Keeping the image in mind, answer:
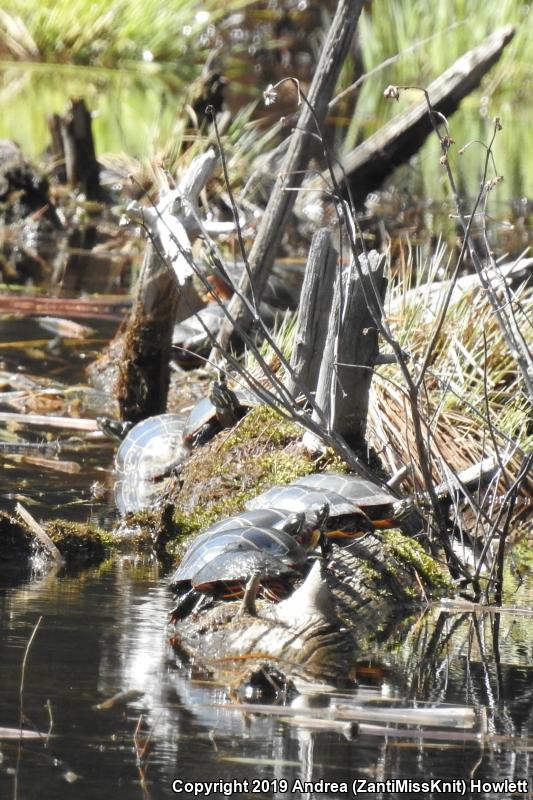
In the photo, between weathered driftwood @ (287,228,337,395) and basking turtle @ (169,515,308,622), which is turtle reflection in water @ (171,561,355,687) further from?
weathered driftwood @ (287,228,337,395)

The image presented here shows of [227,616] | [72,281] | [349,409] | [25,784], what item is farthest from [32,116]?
[25,784]

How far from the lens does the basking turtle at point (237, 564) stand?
4.06 metres

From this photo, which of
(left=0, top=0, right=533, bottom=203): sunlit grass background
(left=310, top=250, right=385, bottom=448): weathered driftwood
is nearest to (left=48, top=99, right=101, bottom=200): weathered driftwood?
(left=0, top=0, right=533, bottom=203): sunlit grass background

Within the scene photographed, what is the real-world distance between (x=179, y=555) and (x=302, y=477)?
21.3 inches

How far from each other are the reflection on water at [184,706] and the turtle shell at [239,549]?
0.16 metres

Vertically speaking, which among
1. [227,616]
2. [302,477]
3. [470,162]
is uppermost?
[470,162]

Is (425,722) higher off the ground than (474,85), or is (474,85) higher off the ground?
(474,85)

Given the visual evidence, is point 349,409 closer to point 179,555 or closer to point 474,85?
point 179,555

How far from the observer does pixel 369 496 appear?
4.73 m

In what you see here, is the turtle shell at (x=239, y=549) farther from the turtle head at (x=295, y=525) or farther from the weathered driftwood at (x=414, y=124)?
the weathered driftwood at (x=414, y=124)

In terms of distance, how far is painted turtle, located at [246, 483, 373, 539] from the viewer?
4621mm

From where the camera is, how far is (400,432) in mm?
5875

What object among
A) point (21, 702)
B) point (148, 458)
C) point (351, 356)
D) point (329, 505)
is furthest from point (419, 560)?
→ point (21, 702)

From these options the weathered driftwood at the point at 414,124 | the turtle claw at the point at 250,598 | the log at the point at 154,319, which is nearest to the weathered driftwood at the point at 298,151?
the log at the point at 154,319
